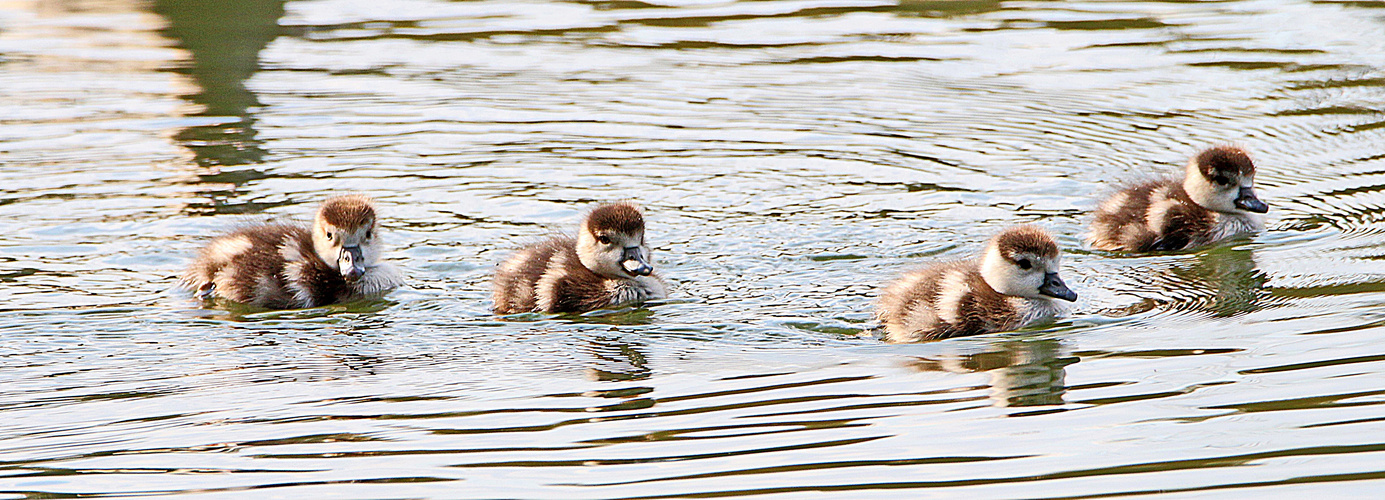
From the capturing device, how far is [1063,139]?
817cm

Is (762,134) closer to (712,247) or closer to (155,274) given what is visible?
(712,247)

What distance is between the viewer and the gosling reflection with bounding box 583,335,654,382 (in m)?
4.76

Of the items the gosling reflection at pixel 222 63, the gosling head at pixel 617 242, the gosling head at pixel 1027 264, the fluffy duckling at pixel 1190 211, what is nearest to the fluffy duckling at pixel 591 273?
the gosling head at pixel 617 242

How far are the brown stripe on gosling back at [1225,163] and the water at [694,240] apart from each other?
283mm

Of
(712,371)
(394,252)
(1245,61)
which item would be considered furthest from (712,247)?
(1245,61)

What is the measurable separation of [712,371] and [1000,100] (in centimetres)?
464

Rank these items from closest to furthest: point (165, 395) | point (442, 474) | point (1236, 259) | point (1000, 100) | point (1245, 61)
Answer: point (442, 474) < point (165, 395) < point (1236, 259) < point (1000, 100) < point (1245, 61)

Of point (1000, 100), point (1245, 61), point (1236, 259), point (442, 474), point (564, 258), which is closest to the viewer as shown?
point (442, 474)

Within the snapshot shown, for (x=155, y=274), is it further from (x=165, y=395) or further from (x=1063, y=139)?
(x=1063, y=139)

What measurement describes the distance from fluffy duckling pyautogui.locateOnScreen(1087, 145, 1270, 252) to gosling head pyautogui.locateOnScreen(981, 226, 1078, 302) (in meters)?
1.20

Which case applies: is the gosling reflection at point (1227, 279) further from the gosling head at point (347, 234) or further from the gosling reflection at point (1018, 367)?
the gosling head at point (347, 234)

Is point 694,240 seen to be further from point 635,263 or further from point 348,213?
point 348,213

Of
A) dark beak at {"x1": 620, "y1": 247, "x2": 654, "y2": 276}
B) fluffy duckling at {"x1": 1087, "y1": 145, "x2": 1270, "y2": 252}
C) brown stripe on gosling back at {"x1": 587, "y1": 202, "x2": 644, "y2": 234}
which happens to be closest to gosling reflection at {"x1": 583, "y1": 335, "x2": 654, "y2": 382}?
dark beak at {"x1": 620, "y1": 247, "x2": 654, "y2": 276}

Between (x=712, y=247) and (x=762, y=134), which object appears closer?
(x=712, y=247)
